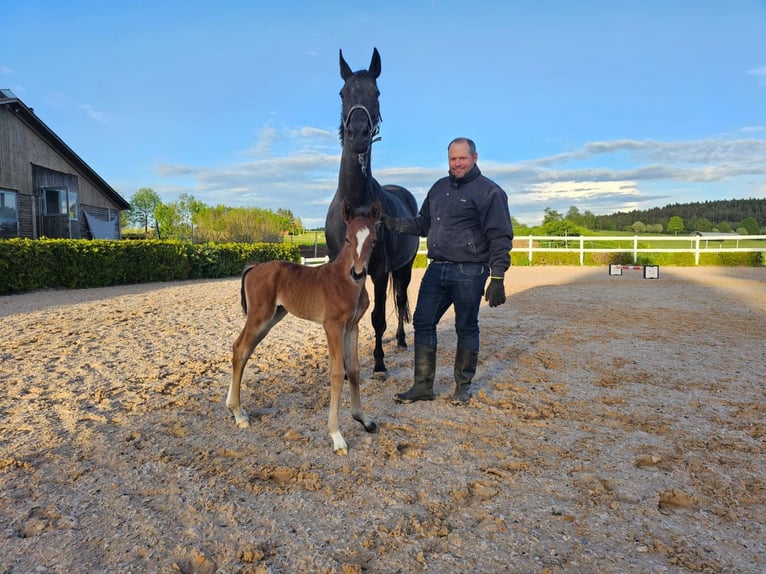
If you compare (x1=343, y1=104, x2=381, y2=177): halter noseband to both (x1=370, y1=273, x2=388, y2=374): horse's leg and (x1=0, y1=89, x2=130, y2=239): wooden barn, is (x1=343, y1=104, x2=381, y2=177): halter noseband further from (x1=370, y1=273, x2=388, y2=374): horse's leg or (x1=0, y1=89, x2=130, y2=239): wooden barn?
(x1=0, y1=89, x2=130, y2=239): wooden barn

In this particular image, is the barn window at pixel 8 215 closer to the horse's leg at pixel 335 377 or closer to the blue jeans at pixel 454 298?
the blue jeans at pixel 454 298

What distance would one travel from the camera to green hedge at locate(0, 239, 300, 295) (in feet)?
38.4

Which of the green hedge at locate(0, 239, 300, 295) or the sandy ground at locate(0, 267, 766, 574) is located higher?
the green hedge at locate(0, 239, 300, 295)

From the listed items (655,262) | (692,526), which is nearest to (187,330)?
(692,526)

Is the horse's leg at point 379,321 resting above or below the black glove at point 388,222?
below

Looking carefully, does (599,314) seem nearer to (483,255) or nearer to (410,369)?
(410,369)

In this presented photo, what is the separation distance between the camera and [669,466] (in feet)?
10.3

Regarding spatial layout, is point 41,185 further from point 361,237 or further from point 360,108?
point 361,237

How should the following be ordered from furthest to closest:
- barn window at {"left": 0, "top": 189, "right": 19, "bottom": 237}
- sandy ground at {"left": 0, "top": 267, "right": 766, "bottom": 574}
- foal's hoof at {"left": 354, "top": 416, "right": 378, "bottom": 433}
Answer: barn window at {"left": 0, "top": 189, "right": 19, "bottom": 237} → foal's hoof at {"left": 354, "top": 416, "right": 378, "bottom": 433} → sandy ground at {"left": 0, "top": 267, "right": 766, "bottom": 574}

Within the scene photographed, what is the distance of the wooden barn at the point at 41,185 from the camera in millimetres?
17719

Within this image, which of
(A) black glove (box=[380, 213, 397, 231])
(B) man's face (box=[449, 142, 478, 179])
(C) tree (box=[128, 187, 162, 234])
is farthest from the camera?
(C) tree (box=[128, 187, 162, 234])

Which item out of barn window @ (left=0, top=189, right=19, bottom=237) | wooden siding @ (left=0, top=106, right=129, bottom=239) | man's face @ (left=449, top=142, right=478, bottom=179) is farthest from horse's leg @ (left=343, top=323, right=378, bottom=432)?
wooden siding @ (left=0, top=106, right=129, bottom=239)

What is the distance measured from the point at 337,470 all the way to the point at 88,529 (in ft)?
4.49

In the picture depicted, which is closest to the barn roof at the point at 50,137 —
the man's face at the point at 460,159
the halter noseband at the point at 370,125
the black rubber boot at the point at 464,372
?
the halter noseband at the point at 370,125
